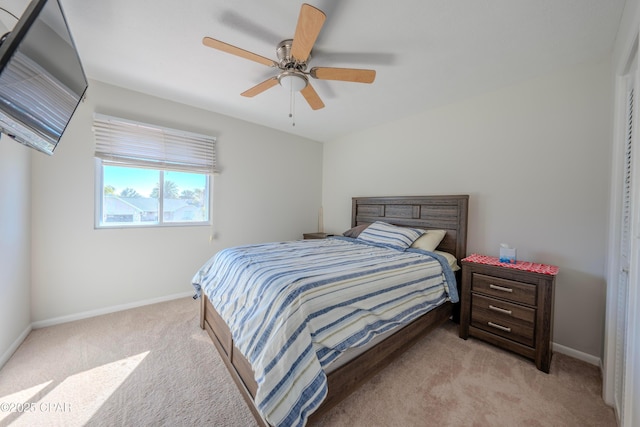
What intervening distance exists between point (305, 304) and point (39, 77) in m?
1.59

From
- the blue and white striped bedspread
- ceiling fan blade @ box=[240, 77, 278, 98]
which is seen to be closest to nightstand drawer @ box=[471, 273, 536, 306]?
the blue and white striped bedspread

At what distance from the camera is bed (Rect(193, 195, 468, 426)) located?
1.12 m

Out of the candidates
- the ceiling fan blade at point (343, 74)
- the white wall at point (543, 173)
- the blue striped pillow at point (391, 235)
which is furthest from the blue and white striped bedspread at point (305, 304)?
the ceiling fan blade at point (343, 74)

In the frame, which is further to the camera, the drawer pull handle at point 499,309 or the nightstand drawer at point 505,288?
the drawer pull handle at point 499,309

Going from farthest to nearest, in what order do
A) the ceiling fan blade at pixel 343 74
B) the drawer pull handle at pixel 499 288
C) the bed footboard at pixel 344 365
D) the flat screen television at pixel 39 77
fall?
the drawer pull handle at pixel 499 288 → the ceiling fan blade at pixel 343 74 → the bed footboard at pixel 344 365 → the flat screen television at pixel 39 77

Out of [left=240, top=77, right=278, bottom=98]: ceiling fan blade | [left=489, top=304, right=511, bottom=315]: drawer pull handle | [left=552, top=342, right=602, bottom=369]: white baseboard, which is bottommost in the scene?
[left=552, top=342, right=602, bottom=369]: white baseboard

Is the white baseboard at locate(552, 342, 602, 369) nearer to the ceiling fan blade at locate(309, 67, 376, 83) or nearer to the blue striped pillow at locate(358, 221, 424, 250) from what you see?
the blue striped pillow at locate(358, 221, 424, 250)

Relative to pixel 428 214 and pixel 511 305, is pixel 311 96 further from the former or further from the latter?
pixel 511 305

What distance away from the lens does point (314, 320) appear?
1.24m

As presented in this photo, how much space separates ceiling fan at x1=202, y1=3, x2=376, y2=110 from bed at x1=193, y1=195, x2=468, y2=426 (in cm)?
145

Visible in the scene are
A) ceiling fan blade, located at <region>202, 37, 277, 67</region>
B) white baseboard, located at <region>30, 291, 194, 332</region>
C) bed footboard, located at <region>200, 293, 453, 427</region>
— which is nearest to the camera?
bed footboard, located at <region>200, 293, 453, 427</region>

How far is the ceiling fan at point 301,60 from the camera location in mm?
1332

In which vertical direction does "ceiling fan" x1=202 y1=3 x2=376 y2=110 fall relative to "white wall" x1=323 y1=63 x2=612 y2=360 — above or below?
above

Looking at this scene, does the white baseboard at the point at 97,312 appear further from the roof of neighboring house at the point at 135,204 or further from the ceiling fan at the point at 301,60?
the ceiling fan at the point at 301,60
